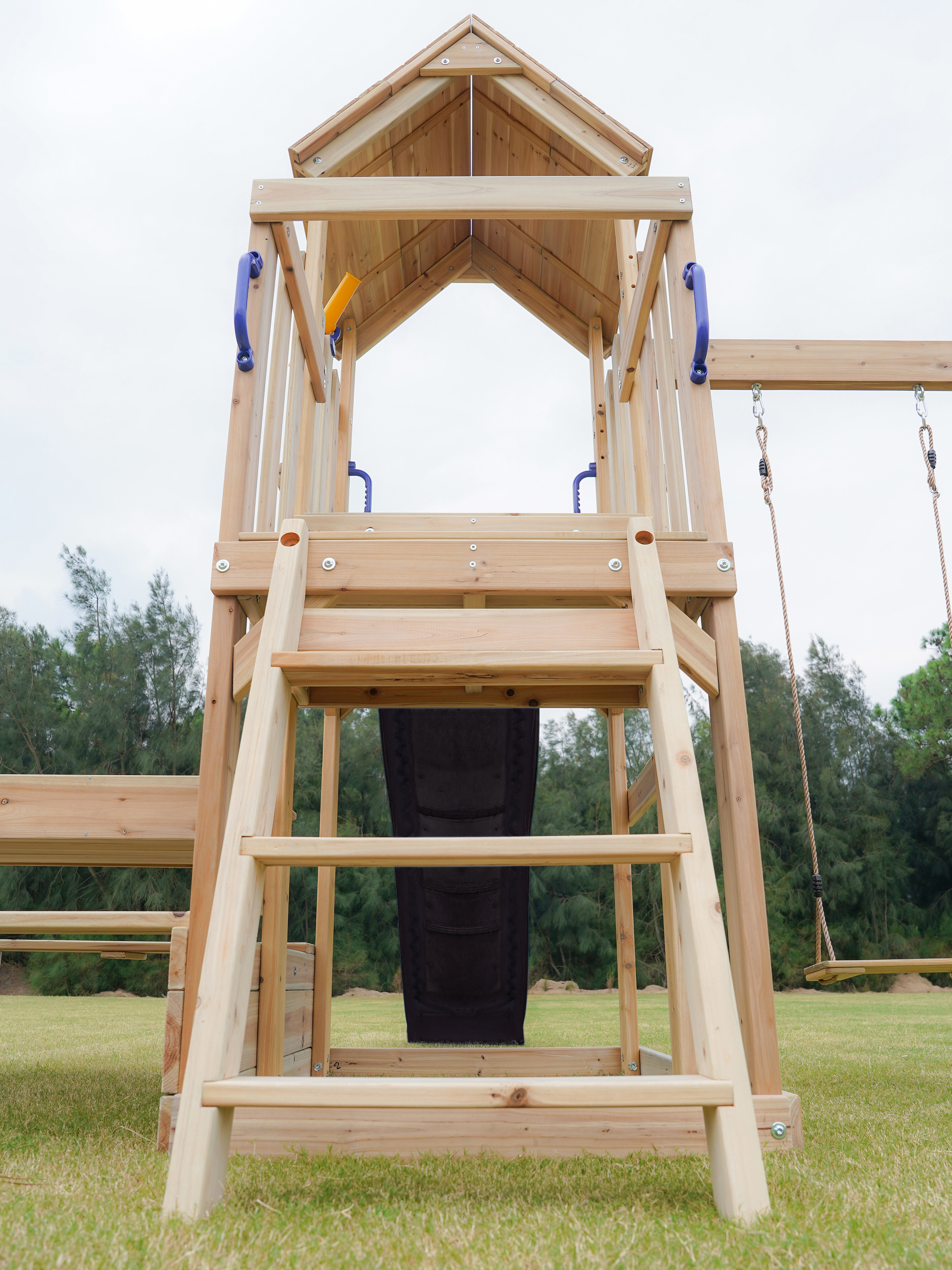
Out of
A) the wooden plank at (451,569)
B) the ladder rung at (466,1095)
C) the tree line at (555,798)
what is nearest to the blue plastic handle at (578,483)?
the wooden plank at (451,569)

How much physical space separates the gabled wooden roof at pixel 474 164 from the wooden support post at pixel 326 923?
1997mm

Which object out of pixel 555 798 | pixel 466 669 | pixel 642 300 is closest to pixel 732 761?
pixel 466 669

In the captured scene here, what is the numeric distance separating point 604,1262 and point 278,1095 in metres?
0.43

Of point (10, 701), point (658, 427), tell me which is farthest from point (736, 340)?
point (10, 701)

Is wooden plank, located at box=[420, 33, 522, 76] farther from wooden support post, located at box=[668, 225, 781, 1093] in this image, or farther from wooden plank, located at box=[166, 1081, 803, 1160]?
wooden plank, located at box=[166, 1081, 803, 1160]

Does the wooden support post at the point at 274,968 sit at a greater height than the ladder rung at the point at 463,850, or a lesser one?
lesser

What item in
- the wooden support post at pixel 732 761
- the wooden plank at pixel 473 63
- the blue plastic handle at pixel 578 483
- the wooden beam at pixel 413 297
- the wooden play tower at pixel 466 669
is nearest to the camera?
the wooden play tower at pixel 466 669

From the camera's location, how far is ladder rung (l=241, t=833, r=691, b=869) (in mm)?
1255

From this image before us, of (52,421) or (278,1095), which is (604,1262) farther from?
(52,421)

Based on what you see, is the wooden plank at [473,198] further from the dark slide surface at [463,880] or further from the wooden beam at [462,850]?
the dark slide surface at [463,880]

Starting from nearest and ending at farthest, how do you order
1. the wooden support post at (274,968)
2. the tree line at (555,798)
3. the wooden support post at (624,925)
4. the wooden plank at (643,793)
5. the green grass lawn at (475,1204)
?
the green grass lawn at (475,1204), the wooden support post at (274,968), the wooden plank at (643,793), the wooden support post at (624,925), the tree line at (555,798)

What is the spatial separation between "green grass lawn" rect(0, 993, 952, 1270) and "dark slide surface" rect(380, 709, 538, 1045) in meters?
2.11

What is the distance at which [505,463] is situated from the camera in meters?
35.0

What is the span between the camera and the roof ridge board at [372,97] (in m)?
3.05
